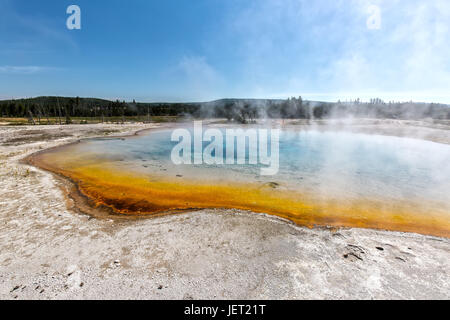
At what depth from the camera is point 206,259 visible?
415cm

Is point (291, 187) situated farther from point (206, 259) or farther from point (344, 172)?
point (206, 259)

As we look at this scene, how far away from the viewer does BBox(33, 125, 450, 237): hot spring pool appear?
6.34m

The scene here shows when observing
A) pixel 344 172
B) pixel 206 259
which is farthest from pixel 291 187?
pixel 206 259

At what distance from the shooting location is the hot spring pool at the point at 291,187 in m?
6.34

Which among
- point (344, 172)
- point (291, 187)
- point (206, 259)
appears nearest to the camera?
point (206, 259)

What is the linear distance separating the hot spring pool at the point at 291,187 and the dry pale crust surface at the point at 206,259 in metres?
0.95

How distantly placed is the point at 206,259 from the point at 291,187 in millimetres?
5706

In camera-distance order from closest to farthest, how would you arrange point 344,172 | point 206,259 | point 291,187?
point 206,259
point 291,187
point 344,172

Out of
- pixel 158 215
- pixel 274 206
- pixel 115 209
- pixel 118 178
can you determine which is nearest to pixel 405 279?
pixel 274 206

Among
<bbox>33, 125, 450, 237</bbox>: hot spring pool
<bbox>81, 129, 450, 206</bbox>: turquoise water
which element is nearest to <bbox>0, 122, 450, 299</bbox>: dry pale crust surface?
<bbox>33, 125, 450, 237</bbox>: hot spring pool

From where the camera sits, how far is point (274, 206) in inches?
268

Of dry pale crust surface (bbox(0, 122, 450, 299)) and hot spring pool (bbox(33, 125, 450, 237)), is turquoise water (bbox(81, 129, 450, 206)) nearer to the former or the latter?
hot spring pool (bbox(33, 125, 450, 237))

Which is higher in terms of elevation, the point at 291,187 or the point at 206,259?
the point at 291,187
